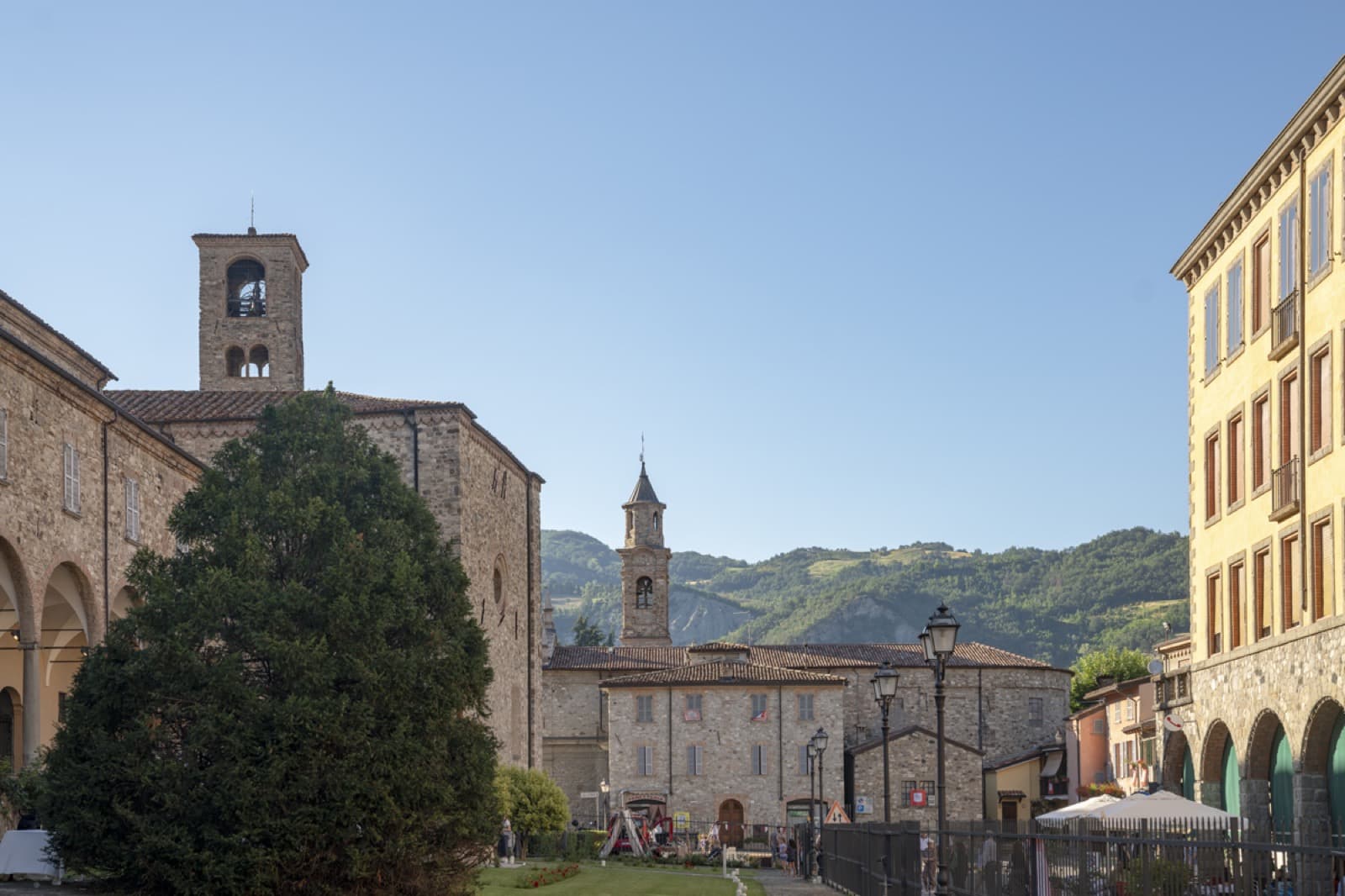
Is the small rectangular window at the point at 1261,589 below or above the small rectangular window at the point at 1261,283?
below

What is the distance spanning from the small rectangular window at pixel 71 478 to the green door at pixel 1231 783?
21080 millimetres

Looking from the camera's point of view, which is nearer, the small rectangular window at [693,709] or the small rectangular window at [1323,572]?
the small rectangular window at [1323,572]

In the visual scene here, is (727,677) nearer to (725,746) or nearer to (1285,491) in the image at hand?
(725,746)

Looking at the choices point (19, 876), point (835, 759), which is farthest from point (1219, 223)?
point (835, 759)

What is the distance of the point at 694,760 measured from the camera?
6931 centimetres

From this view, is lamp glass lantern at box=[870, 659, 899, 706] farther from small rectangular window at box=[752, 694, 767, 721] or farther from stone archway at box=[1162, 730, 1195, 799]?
small rectangular window at box=[752, 694, 767, 721]

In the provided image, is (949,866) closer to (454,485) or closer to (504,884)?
(504,884)

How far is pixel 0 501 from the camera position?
23.9 metres

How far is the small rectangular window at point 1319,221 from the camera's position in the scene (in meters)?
25.2

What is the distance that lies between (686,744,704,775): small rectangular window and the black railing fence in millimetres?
45746

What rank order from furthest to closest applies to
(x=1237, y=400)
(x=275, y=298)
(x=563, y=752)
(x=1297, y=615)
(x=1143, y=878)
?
(x=563, y=752) → (x=275, y=298) → (x=1237, y=400) → (x=1297, y=615) → (x=1143, y=878)

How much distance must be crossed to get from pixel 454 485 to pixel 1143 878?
32.3m

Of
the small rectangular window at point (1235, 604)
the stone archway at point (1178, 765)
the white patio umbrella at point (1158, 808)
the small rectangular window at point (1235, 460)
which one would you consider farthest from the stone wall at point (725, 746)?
the white patio umbrella at point (1158, 808)

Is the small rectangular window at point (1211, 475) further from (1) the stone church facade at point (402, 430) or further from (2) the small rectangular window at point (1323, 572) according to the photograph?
(1) the stone church facade at point (402, 430)
